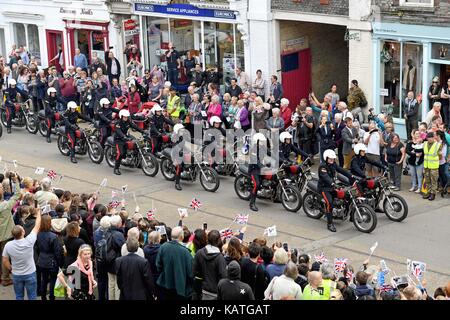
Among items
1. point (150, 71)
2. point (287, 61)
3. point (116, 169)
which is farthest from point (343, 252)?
point (150, 71)

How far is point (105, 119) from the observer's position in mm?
23531

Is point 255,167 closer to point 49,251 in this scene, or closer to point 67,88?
point 49,251

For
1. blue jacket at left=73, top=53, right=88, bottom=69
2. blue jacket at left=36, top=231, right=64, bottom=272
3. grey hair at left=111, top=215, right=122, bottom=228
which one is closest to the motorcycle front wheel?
grey hair at left=111, top=215, right=122, bottom=228

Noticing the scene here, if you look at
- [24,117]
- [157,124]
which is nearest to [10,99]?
[24,117]

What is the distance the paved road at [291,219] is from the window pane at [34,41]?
11.4 meters

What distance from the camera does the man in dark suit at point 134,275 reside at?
12648 mm

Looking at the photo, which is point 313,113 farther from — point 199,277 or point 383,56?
point 199,277

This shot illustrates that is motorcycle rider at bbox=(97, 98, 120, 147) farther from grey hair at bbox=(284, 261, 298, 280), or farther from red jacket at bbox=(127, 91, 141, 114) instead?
grey hair at bbox=(284, 261, 298, 280)

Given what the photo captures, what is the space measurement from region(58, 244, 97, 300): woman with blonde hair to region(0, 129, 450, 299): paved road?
85.7 inches

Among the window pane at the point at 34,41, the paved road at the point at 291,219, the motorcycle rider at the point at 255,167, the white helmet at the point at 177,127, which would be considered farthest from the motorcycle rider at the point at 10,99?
the motorcycle rider at the point at 255,167

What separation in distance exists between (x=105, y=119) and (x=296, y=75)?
23.1 feet

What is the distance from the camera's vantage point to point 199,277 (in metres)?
12.8

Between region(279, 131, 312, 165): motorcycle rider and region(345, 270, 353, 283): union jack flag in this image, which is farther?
region(279, 131, 312, 165): motorcycle rider

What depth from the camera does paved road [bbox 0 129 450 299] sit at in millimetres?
17000
